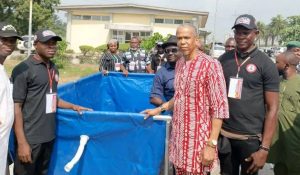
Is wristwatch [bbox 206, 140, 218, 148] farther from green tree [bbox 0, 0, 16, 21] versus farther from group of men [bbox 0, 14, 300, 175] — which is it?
green tree [bbox 0, 0, 16, 21]

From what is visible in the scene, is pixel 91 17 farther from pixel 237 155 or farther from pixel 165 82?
pixel 237 155

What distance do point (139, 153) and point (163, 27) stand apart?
32.5m

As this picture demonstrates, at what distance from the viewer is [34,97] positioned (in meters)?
3.08

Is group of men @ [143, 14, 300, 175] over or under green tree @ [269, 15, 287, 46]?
under

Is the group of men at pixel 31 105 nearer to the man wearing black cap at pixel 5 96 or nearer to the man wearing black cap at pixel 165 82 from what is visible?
the man wearing black cap at pixel 5 96

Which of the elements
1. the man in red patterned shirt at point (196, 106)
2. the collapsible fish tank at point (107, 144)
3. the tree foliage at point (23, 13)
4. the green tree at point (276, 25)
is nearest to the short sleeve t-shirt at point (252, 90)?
the man in red patterned shirt at point (196, 106)

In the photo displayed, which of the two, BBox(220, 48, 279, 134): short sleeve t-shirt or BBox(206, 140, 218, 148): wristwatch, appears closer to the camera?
BBox(206, 140, 218, 148): wristwatch

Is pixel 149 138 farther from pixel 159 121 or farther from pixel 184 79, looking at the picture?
pixel 184 79

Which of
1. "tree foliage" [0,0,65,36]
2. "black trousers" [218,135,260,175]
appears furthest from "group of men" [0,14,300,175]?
"tree foliage" [0,0,65,36]

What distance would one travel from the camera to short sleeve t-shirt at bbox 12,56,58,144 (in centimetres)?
298

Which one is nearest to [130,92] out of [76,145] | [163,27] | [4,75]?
[76,145]

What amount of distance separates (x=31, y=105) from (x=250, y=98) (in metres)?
1.79

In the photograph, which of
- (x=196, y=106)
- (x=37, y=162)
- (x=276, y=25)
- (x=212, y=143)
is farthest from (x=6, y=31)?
(x=276, y=25)

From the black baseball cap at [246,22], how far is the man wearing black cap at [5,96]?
1.75 meters
